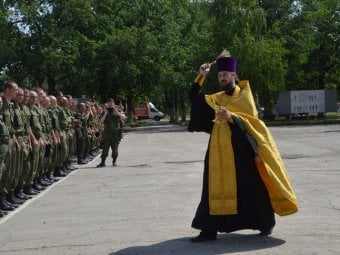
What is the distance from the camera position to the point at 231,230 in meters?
7.00

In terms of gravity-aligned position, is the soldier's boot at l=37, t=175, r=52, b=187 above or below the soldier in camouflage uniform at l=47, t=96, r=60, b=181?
below

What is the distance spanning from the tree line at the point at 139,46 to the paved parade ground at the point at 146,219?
2996 centimetres

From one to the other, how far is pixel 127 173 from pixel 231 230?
8718 mm

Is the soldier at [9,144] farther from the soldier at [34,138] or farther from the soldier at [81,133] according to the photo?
the soldier at [81,133]

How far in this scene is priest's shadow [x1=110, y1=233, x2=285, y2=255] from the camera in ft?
21.8

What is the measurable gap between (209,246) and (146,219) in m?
2.05

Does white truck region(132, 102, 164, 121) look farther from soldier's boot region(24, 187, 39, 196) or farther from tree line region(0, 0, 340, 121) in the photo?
soldier's boot region(24, 187, 39, 196)

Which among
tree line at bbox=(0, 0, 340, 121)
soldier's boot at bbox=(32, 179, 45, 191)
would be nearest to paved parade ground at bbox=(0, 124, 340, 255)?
soldier's boot at bbox=(32, 179, 45, 191)

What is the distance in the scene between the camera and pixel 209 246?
685 cm

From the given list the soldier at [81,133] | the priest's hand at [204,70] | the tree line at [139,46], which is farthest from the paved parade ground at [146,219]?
the tree line at [139,46]

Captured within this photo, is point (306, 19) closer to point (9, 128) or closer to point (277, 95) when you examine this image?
point (277, 95)

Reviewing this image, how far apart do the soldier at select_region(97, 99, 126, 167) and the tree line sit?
2473 cm

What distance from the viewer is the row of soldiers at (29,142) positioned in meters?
10.1

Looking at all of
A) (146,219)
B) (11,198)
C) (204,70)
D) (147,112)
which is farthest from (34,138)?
(147,112)
